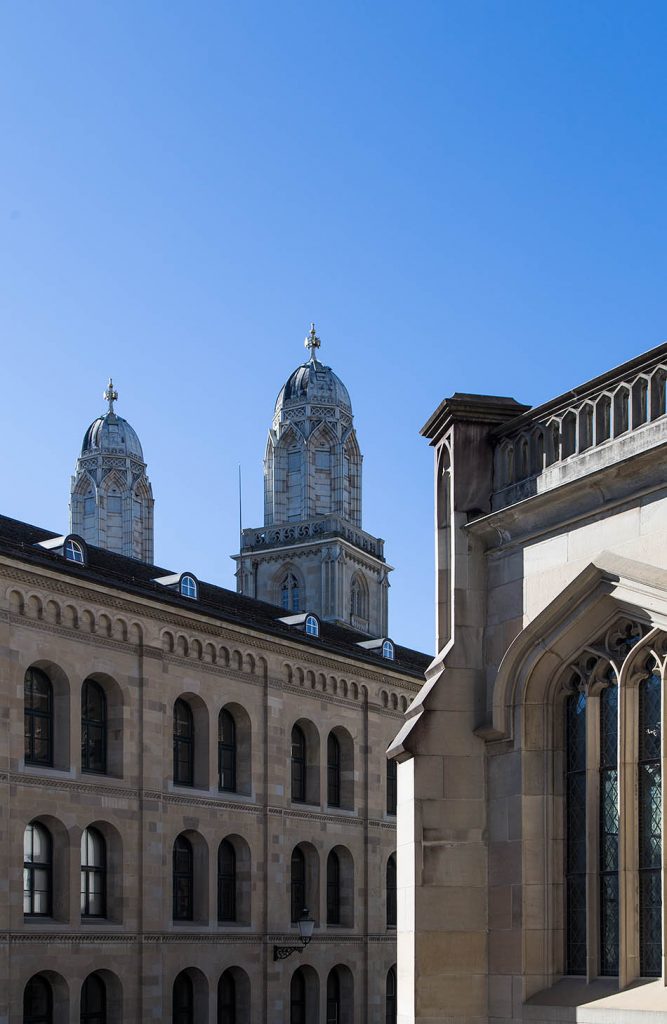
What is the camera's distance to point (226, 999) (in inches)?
1590

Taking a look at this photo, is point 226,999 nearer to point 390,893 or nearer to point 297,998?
point 297,998

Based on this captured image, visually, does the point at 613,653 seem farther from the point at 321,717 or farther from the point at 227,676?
the point at 321,717

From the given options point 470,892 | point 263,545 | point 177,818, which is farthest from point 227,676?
point 263,545

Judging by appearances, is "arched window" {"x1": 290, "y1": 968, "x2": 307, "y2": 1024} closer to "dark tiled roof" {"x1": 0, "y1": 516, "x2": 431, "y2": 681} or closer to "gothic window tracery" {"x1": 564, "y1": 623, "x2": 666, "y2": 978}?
"dark tiled roof" {"x1": 0, "y1": 516, "x2": 431, "y2": 681}

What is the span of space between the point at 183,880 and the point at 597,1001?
2863 centimetres

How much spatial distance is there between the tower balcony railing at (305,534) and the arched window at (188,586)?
43.1 metres

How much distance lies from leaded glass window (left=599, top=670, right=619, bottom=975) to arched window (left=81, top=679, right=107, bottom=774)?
25.7m

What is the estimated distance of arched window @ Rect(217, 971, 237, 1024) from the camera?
40.0m

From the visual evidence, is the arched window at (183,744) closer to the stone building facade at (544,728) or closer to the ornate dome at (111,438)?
the stone building facade at (544,728)

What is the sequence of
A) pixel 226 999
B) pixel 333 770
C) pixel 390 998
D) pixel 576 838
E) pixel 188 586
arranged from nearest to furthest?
pixel 576 838, pixel 226 999, pixel 188 586, pixel 333 770, pixel 390 998

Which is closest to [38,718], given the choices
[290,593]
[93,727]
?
[93,727]

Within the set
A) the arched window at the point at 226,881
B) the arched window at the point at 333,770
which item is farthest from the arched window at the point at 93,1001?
the arched window at the point at 333,770

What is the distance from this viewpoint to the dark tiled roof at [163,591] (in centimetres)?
3634

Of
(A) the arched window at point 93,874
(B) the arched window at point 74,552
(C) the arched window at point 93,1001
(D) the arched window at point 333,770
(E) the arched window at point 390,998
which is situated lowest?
(E) the arched window at point 390,998
